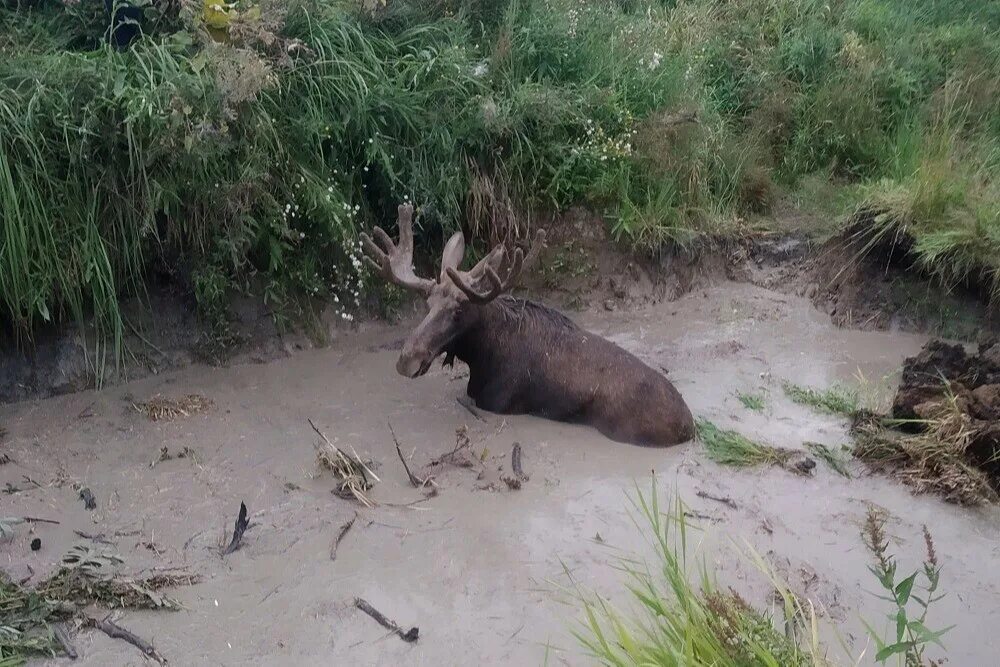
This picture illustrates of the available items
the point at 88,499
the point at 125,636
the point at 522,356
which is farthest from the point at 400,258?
the point at 125,636

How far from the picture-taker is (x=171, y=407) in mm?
5594

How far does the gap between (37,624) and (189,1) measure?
4.16 meters

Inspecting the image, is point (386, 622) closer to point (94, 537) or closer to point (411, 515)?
point (411, 515)

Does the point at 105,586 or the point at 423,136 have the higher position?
the point at 423,136

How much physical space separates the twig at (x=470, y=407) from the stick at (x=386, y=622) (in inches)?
81.2

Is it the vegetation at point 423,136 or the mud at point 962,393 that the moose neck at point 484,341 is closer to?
the vegetation at point 423,136

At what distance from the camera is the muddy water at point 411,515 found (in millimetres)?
3645

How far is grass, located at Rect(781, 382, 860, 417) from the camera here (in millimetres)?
5773

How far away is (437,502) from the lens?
15.1ft

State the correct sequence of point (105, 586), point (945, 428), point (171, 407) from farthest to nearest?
point (171, 407) < point (945, 428) < point (105, 586)

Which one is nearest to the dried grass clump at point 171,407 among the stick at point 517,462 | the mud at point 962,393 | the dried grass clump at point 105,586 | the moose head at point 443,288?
the moose head at point 443,288

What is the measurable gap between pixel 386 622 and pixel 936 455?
311cm

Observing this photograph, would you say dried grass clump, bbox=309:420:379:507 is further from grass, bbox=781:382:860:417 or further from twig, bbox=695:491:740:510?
grass, bbox=781:382:860:417

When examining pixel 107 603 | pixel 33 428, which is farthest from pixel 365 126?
pixel 107 603
